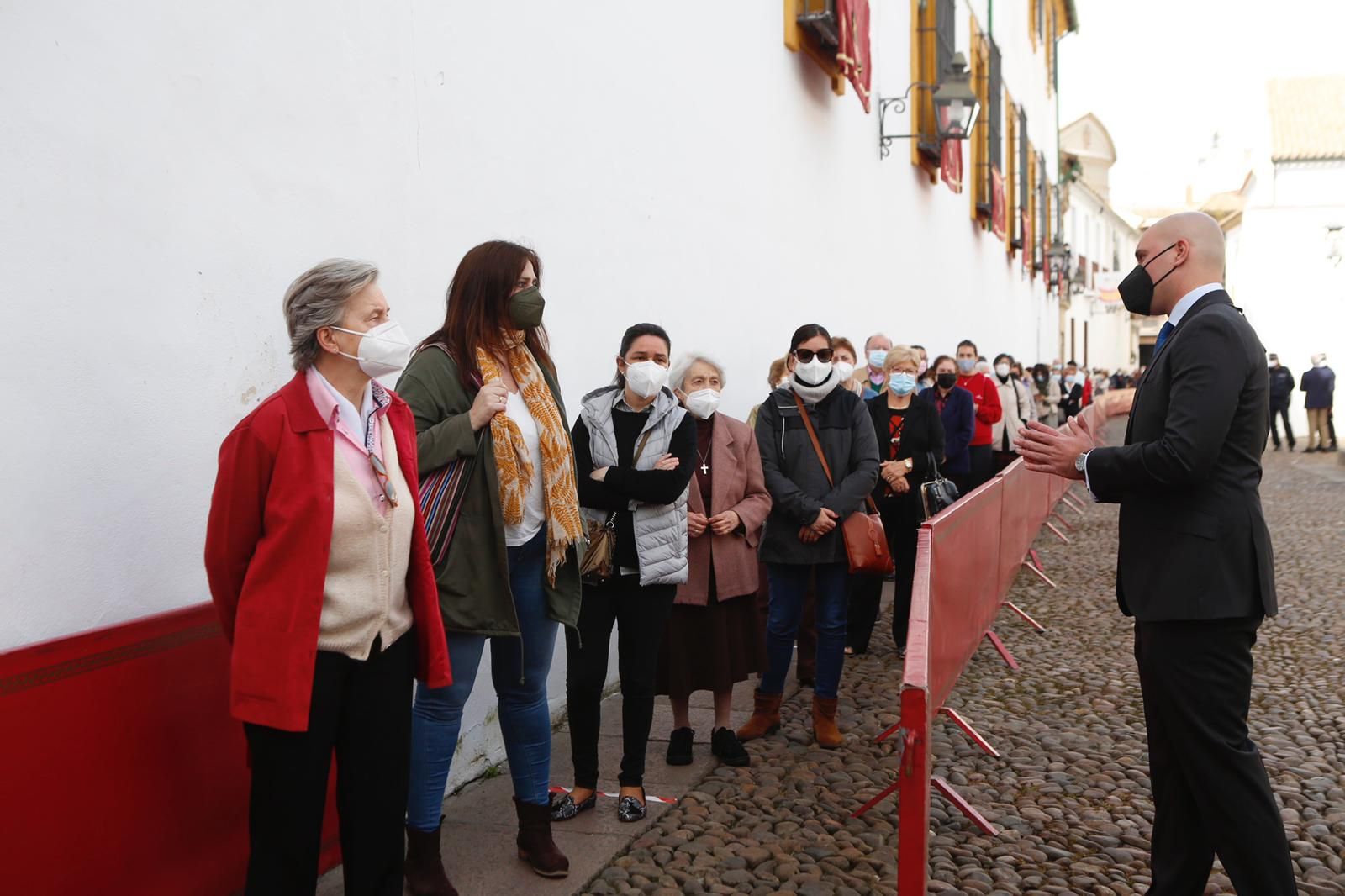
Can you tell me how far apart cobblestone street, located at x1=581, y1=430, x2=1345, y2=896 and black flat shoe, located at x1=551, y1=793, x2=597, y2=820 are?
293 mm

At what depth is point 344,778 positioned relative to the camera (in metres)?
2.98

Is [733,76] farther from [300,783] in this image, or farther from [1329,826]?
[300,783]

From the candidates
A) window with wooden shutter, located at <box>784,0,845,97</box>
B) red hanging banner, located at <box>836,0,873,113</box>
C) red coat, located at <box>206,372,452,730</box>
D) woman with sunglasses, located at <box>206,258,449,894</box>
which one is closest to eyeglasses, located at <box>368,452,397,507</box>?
woman with sunglasses, located at <box>206,258,449,894</box>

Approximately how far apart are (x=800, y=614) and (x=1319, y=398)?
24.0 m

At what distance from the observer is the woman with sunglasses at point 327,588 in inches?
106

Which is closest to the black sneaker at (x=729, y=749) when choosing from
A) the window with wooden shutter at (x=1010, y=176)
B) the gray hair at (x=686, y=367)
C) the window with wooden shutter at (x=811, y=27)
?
the gray hair at (x=686, y=367)

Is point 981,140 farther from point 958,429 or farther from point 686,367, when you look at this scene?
point 686,367

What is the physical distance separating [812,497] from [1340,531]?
32.1 feet

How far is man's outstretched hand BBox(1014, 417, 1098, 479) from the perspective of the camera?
3398mm

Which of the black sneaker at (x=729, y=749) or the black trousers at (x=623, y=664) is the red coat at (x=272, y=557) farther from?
the black sneaker at (x=729, y=749)

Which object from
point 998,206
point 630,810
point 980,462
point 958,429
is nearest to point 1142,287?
point 630,810

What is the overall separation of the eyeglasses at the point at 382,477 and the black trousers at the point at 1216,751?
203cm

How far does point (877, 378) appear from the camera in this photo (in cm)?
920

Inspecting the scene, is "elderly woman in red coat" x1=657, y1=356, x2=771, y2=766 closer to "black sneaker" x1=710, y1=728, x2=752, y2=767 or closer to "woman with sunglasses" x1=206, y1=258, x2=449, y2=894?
"black sneaker" x1=710, y1=728, x2=752, y2=767
